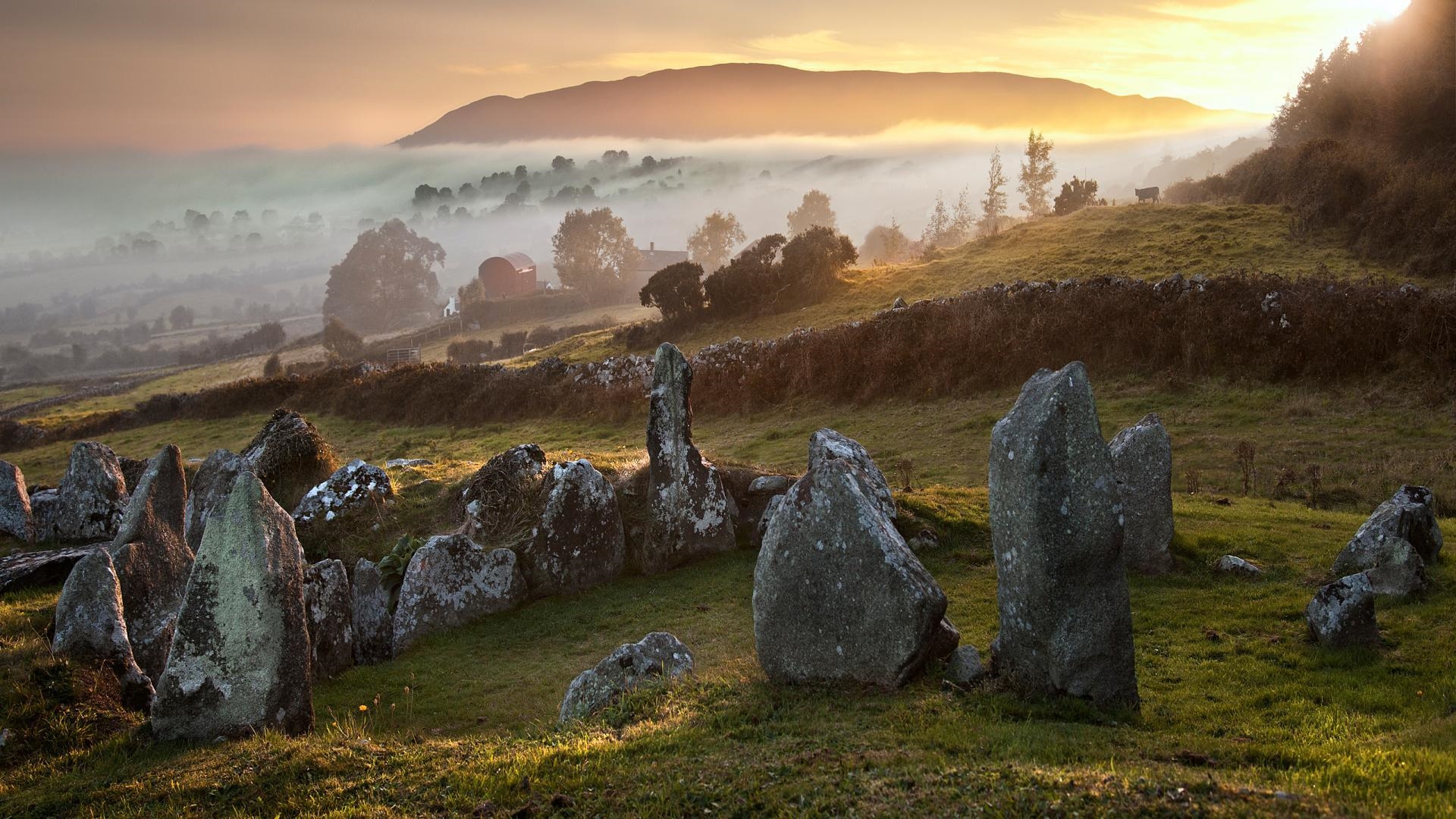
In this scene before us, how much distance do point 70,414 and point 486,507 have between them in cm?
4861

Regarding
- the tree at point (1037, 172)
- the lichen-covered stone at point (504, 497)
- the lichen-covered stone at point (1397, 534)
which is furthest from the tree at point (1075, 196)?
the lichen-covered stone at point (504, 497)

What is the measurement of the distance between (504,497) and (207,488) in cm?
496

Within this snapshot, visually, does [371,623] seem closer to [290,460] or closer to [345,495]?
[345,495]

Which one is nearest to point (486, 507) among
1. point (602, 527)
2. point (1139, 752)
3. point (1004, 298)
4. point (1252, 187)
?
point (602, 527)

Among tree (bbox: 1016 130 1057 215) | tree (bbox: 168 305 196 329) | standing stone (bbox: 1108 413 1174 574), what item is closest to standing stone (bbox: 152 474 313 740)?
standing stone (bbox: 1108 413 1174 574)

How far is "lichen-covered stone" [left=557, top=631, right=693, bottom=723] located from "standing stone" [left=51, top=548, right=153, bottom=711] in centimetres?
507

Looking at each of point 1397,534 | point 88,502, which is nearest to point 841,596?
point 1397,534

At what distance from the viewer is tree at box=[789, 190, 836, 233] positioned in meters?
117

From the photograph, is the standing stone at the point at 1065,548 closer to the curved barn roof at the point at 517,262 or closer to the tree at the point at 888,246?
the tree at the point at 888,246

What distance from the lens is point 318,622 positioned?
461 inches

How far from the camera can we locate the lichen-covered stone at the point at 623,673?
363 inches

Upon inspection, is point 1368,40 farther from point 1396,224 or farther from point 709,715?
point 709,715

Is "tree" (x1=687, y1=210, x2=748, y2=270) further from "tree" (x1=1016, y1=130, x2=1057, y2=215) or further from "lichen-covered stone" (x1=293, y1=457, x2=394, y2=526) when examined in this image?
"lichen-covered stone" (x1=293, y1=457, x2=394, y2=526)

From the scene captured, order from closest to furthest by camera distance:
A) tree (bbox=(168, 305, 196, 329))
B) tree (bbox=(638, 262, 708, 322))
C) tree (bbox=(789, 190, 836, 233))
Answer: tree (bbox=(638, 262, 708, 322)), tree (bbox=(789, 190, 836, 233)), tree (bbox=(168, 305, 196, 329))
